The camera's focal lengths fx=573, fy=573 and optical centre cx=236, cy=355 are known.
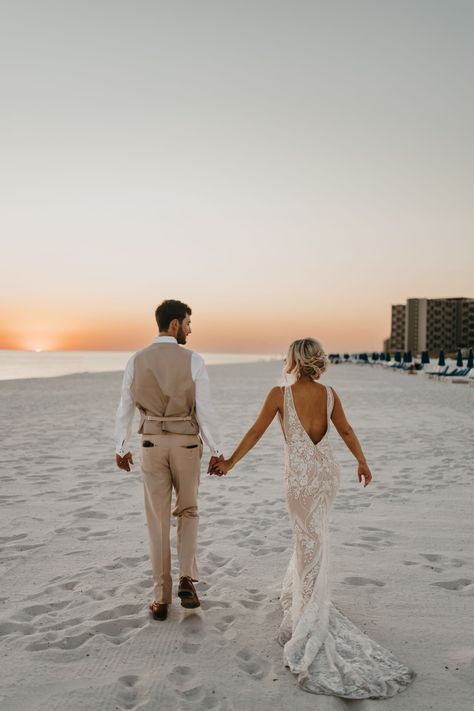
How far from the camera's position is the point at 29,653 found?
3533mm

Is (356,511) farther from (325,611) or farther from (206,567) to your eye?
(325,611)

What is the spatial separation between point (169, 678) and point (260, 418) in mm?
1633

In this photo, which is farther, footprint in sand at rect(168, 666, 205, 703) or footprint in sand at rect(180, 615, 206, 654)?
footprint in sand at rect(180, 615, 206, 654)

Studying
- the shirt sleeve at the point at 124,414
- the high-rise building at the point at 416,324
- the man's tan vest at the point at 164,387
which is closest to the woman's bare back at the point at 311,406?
the man's tan vest at the point at 164,387

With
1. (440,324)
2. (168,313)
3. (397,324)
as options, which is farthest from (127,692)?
(397,324)

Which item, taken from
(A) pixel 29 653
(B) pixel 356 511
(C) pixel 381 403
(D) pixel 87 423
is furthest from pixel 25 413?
(A) pixel 29 653

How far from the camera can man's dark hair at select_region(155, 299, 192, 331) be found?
13.4 feet

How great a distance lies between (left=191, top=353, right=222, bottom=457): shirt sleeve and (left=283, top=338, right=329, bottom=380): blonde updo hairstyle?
2.09ft

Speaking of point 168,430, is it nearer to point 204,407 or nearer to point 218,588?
point 204,407

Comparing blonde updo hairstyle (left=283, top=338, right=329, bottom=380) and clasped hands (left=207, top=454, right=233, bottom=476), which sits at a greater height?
blonde updo hairstyle (left=283, top=338, right=329, bottom=380)

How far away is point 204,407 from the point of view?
13.2ft

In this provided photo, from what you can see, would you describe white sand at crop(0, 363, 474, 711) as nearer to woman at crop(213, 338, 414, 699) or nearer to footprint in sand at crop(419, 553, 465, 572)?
footprint in sand at crop(419, 553, 465, 572)

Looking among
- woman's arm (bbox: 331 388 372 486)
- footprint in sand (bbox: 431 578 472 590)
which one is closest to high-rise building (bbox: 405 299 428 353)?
footprint in sand (bbox: 431 578 472 590)

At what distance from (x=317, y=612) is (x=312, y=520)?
1.77 ft
